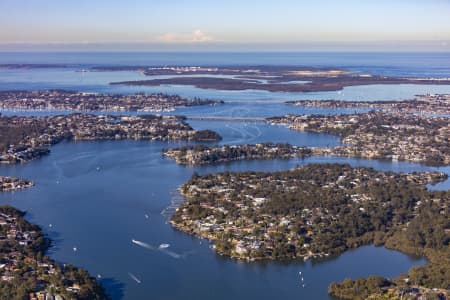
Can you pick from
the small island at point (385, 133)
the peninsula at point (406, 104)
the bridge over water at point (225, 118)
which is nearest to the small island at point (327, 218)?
the small island at point (385, 133)

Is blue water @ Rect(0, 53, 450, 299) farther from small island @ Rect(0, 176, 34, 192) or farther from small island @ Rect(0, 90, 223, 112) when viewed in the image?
small island @ Rect(0, 90, 223, 112)

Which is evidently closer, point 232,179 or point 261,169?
point 232,179

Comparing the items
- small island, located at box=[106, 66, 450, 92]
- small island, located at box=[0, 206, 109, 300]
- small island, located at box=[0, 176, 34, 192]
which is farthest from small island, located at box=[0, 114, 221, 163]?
small island, located at box=[106, 66, 450, 92]

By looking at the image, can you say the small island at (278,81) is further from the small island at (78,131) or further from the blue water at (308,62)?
the small island at (78,131)

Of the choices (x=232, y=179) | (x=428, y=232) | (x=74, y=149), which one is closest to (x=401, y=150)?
(x=232, y=179)

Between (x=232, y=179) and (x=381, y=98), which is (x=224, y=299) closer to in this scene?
(x=232, y=179)
